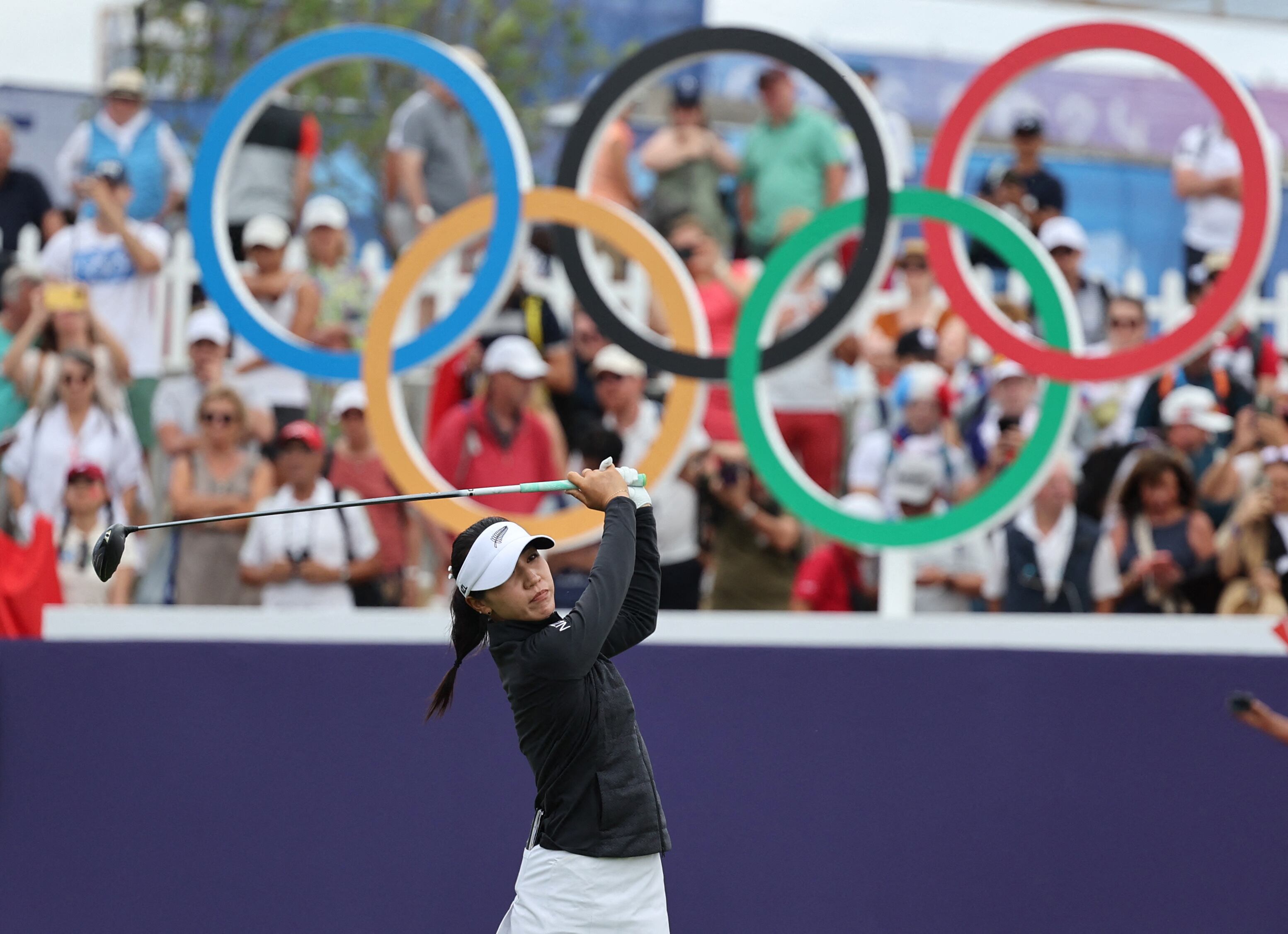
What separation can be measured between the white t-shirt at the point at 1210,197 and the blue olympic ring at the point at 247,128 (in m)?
3.93

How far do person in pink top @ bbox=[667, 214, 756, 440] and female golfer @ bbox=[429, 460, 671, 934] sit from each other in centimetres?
397

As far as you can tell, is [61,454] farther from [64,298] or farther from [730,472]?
[730,472]

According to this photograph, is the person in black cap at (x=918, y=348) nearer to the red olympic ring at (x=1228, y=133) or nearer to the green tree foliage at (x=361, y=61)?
the red olympic ring at (x=1228, y=133)

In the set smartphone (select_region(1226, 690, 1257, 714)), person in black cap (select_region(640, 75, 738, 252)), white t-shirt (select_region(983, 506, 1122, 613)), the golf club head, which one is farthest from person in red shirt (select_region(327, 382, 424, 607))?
smartphone (select_region(1226, 690, 1257, 714))

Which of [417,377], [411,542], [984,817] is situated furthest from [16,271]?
[984,817]

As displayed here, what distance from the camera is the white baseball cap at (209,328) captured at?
7602 millimetres

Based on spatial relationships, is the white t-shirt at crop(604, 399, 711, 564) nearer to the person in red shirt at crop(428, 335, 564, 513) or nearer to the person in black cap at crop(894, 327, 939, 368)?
the person in red shirt at crop(428, 335, 564, 513)

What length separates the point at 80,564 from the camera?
6.84 metres

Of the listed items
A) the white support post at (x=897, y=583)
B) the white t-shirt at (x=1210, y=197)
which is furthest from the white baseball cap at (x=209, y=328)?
the white t-shirt at (x=1210, y=197)

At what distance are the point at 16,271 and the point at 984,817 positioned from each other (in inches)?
224

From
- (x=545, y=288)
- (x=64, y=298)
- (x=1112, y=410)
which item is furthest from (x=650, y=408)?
(x=64, y=298)

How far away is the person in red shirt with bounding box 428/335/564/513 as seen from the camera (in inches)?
272

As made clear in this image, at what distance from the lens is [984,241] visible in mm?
6234

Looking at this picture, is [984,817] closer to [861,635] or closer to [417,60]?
[861,635]
